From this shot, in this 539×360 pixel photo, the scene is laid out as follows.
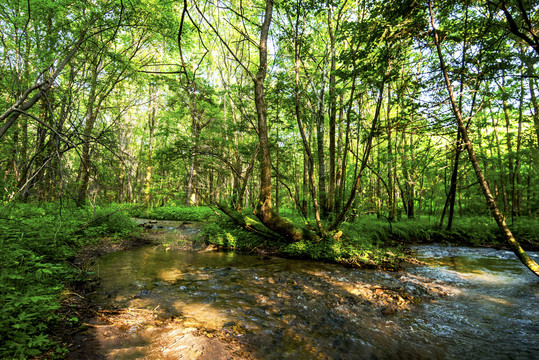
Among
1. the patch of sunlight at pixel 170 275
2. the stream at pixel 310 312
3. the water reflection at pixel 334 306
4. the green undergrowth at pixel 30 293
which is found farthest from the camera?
the patch of sunlight at pixel 170 275

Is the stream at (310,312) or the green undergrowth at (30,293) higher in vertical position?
the green undergrowth at (30,293)

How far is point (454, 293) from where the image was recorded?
16.6ft

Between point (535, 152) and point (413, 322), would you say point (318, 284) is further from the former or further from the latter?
point (535, 152)

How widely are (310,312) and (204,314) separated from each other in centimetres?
187

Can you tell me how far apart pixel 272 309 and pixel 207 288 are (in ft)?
5.37

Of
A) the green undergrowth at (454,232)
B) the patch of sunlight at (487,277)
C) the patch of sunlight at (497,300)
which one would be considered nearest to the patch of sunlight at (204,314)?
the patch of sunlight at (497,300)

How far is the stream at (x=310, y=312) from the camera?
3033 mm

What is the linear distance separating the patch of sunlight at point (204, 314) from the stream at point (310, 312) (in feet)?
0.05

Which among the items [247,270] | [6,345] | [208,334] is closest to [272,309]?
[208,334]

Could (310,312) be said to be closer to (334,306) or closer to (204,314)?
(334,306)

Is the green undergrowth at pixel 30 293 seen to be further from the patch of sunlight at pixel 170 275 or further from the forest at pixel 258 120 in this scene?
the patch of sunlight at pixel 170 275

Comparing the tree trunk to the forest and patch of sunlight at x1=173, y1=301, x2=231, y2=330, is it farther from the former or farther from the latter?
patch of sunlight at x1=173, y1=301, x2=231, y2=330

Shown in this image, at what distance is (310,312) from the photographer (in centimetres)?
410

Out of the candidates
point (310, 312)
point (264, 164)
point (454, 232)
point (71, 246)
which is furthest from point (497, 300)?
point (71, 246)
